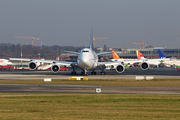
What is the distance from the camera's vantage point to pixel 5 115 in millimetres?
17172

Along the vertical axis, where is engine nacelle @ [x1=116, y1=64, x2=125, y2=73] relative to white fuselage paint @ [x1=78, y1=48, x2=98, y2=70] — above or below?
below

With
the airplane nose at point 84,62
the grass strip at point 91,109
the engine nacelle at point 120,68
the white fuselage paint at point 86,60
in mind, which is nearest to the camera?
the grass strip at point 91,109

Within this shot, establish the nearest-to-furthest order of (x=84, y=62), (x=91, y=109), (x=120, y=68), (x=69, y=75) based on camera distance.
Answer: (x=91, y=109) → (x=84, y=62) → (x=120, y=68) → (x=69, y=75)

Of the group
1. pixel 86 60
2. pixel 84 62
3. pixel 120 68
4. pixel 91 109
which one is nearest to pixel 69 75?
pixel 84 62

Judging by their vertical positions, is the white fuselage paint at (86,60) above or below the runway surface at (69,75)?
above

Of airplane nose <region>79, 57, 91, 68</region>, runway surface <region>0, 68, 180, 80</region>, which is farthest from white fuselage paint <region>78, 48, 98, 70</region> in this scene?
runway surface <region>0, 68, 180, 80</region>

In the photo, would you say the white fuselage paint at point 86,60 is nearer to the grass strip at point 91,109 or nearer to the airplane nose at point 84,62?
the airplane nose at point 84,62

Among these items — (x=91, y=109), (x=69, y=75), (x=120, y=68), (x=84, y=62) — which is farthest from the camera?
(x=69, y=75)

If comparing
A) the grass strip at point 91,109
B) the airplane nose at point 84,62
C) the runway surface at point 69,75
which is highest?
the airplane nose at point 84,62

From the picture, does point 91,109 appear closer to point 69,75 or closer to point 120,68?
point 120,68

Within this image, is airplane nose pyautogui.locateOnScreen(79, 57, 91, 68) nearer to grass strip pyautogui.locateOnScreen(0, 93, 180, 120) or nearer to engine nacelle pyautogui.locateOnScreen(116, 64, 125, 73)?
engine nacelle pyautogui.locateOnScreen(116, 64, 125, 73)

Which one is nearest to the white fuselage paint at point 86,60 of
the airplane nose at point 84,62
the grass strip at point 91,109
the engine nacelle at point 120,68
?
the airplane nose at point 84,62

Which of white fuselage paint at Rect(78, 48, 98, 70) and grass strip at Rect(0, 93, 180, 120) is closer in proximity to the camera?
grass strip at Rect(0, 93, 180, 120)

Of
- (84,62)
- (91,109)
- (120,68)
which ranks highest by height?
(84,62)
